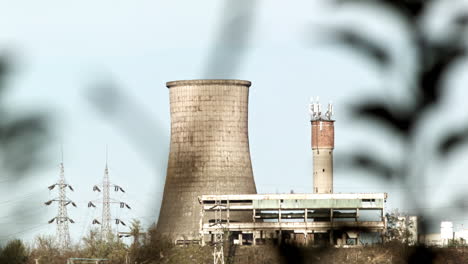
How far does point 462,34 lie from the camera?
14.9ft

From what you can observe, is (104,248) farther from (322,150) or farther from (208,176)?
(322,150)

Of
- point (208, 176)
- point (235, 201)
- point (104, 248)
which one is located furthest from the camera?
point (235, 201)

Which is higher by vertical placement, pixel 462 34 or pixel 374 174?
pixel 462 34

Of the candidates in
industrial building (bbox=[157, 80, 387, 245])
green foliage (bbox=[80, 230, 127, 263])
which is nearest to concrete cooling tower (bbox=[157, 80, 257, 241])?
industrial building (bbox=[157, 80, 387, 245])

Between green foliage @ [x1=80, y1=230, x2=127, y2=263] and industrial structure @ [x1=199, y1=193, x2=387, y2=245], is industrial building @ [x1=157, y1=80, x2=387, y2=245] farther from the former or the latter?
green foliage @ [x1=80, y1=230, x2=127, y2=263]

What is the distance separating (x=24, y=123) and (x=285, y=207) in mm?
80407

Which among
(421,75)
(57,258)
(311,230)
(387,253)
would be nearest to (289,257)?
(421,75)

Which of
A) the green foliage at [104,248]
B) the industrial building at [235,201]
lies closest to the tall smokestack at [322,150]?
the industrial building at [235,201]

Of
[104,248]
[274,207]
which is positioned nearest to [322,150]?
[274,207]

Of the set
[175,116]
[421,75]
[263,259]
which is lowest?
[263,259]

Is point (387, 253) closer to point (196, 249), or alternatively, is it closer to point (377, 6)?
point (196, 249)

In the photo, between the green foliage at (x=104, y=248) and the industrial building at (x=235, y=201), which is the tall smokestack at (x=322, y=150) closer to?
the industrial building at (x=235, y=201)

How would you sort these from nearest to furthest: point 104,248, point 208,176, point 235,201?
point 104,248 < point 208,176 < point 235,201

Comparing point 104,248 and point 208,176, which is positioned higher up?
point 208,176
